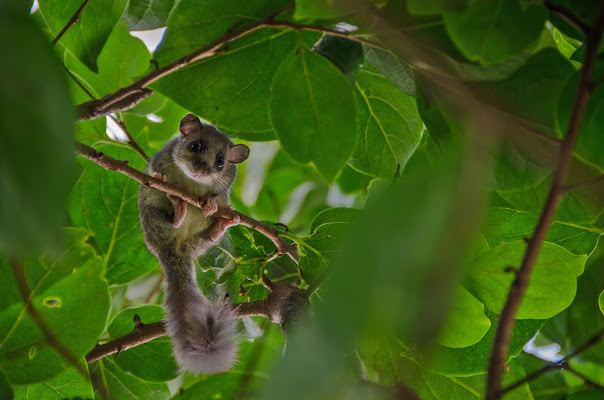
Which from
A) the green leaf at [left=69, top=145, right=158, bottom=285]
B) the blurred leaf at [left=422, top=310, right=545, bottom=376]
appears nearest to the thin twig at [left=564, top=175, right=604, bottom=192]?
the blurred leaf at [left=422, top=310, right=545, bottom=376]

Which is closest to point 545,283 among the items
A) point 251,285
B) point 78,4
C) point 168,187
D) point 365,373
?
point 365,373

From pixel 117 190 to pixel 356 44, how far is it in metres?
1.31

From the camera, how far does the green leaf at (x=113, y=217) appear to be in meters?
2.20

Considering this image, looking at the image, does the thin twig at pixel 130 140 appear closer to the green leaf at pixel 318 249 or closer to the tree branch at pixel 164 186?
the tree branch at pixel 164 186

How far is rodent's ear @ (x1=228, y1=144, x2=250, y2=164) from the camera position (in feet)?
9.37

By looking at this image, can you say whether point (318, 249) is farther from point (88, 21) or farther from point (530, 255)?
point (530, 255)

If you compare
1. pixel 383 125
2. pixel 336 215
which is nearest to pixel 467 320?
pixel 336 215

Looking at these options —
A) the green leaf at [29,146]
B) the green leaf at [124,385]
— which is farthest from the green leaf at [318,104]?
the green leaf at [124,385]

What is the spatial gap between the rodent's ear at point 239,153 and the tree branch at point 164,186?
29.6 inches

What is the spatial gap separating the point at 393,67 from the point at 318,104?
9.5 inches

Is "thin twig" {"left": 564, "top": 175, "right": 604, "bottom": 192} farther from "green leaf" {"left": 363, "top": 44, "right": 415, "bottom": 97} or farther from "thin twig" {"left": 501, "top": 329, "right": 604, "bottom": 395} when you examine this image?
"green leaf" {"left": 363, "top": 44, "right": 415, "bottom": 97}

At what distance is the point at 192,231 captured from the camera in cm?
252

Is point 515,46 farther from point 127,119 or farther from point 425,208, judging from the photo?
point 127,119

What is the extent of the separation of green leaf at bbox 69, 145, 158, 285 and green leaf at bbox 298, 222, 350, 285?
815mm
